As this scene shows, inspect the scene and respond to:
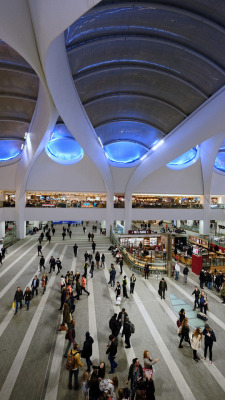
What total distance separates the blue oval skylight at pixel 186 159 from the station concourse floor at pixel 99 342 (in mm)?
19384

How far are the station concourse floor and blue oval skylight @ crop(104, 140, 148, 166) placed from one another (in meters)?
18.9

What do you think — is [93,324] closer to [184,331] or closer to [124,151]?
[184,331]

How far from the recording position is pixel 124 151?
27281mm

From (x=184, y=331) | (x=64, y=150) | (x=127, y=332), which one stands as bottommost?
(x=184, y=331)

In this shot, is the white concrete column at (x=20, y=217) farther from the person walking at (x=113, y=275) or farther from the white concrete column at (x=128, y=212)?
the person walking at (x=113, y=275)

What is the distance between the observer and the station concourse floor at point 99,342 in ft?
15.5

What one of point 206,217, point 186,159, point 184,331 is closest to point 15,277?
point 184,331

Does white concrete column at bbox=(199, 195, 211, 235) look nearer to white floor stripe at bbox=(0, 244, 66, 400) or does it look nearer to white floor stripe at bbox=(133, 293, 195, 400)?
white floor stripe at bbox=(133, 293, 195, 400)

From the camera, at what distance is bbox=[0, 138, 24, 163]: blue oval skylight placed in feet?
74.6

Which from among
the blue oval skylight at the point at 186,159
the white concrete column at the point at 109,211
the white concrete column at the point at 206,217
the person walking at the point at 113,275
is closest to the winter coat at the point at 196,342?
the person walking at the point at 113,275

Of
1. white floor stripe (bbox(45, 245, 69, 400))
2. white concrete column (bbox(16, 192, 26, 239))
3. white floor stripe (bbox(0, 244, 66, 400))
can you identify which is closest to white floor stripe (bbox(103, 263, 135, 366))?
white floor stripe (bbox(45, 245, 69, 400))

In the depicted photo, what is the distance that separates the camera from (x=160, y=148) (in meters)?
19.2

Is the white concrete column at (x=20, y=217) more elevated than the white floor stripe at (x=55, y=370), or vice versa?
the white concrete column at (x=20, y=217)

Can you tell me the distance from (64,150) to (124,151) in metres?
7.90
